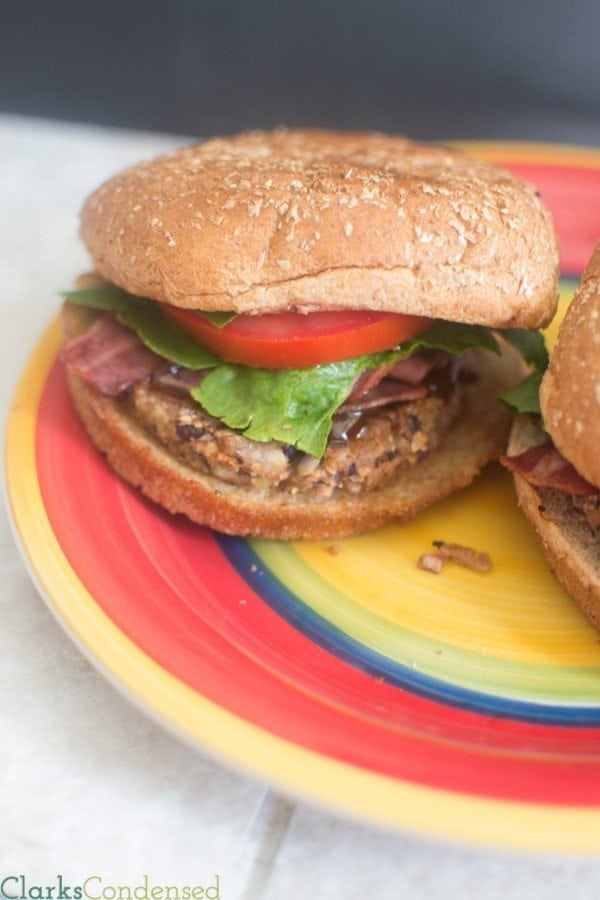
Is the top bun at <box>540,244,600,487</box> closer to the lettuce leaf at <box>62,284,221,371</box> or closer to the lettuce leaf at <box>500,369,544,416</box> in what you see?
the lettuce leaf at <box>500,369,544,416</box>

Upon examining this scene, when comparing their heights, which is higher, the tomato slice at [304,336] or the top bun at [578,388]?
the top bun at [578,388]

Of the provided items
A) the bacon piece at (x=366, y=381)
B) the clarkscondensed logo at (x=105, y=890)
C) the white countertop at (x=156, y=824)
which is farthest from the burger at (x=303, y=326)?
the clarkscondensed logo at (x=105, y=890)

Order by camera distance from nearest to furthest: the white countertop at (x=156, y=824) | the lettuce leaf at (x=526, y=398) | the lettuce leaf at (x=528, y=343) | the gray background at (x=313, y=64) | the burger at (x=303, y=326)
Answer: the white countertop at (x=156, y=824) < the burger at (x=303, y=326) < the lettuce leaf at (x=526, y=398) < the lettuce leaf at (x=528, y=343) < the gray background at (x=313, y=64)

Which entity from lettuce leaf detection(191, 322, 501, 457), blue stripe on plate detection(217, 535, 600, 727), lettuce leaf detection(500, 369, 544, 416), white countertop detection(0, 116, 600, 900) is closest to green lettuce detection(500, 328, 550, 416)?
lettuce leaf detection(500, 369, 544, 416)

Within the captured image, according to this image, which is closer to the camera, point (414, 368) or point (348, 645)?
point (348, 645)

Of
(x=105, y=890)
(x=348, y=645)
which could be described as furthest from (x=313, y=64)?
(x=105, y=890)

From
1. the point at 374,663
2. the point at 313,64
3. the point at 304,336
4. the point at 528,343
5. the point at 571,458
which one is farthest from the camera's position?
the point at 313,64

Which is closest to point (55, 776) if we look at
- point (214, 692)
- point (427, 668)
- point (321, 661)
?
point (214, 692)

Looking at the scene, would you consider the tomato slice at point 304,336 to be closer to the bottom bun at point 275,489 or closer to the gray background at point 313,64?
the bottom bun at point 275,489

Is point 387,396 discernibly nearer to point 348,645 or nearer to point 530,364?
point 530,364
